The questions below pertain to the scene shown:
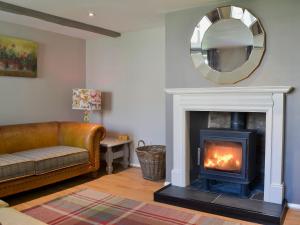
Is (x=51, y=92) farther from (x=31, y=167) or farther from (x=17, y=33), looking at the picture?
(x=31, y=167)

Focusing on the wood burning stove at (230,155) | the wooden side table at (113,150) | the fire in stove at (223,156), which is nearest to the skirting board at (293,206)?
the wood burning stove at (230,155)

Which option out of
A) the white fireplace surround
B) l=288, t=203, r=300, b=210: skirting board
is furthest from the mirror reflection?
l=288, t=203, r=300, b=210: skirting board

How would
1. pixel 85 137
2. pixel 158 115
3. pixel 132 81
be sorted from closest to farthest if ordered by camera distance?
pixel 85 137 → pixel 158 115 → pixel 132 81

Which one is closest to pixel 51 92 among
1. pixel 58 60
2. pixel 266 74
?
pixel 58 60

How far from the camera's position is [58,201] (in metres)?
3.06

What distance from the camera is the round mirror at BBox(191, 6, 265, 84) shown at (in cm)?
286

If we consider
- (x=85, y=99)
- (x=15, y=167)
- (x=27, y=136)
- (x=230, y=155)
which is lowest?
(x=15, y=167)

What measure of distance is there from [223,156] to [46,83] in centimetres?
285

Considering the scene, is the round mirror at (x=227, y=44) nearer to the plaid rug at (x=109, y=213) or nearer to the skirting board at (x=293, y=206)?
the skirting board at (x=293, y=206)

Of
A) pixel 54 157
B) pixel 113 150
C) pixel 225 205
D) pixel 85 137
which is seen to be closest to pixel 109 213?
pixel 54 157

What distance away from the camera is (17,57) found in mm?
3904

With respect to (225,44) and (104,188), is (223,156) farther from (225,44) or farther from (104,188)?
(104,188)

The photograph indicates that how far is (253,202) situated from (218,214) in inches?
15.0

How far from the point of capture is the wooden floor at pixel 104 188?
3.06m
